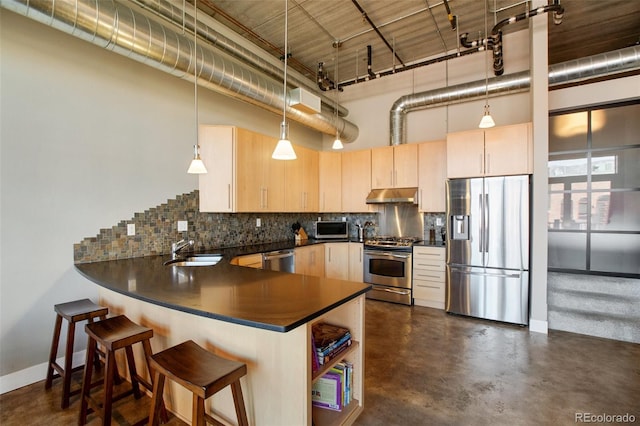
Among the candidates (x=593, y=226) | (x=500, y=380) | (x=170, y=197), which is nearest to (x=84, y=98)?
(x=170, y=197)

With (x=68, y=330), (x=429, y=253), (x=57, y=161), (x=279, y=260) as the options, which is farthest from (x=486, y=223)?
(x=57, y=161)

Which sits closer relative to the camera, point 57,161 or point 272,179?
point 57,161

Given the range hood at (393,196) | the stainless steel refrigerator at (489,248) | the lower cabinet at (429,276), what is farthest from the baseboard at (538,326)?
the range hood at (393,196)

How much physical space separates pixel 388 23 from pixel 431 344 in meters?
3.74

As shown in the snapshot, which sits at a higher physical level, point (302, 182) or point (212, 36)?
point (212, 36)

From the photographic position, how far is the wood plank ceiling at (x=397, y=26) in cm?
334

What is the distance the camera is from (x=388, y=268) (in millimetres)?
4387

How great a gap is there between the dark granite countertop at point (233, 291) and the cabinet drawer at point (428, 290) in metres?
2.61

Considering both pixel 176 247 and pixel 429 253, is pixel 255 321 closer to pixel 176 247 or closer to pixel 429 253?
pixel 176 247

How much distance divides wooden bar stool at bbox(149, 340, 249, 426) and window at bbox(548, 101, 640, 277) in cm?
422

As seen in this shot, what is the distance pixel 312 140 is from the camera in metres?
5.62

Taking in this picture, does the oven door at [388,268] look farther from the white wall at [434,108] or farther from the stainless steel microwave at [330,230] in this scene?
the white wall at [434,108]

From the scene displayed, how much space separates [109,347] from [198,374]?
703mm

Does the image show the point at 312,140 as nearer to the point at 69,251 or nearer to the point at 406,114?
the point at 406,114
